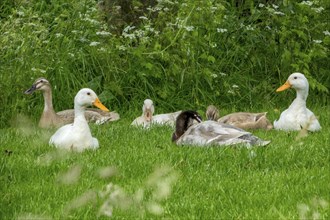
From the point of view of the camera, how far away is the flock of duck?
347 inches

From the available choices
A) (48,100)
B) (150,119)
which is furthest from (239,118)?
(48,100)

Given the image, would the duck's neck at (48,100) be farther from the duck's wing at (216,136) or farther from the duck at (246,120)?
the duck's wing at (216,136)

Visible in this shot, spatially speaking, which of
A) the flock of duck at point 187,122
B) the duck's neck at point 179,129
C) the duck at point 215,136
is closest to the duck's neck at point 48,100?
the flock of duck at point 187,122

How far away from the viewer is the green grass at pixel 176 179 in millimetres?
6285

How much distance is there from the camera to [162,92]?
12523 mm

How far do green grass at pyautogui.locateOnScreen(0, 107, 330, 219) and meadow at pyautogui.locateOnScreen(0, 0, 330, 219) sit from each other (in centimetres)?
2

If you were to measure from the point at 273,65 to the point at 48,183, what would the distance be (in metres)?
7.31

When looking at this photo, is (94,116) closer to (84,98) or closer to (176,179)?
(84,98)

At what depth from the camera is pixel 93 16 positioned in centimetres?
1366

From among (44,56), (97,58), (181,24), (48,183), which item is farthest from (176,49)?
(48,183)

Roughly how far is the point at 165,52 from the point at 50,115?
238 centimetres

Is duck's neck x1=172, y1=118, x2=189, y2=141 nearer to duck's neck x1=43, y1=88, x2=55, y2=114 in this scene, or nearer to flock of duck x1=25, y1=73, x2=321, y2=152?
flock of duck x1=25, y1=73, x2=321, y2=152

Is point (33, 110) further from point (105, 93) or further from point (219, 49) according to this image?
point (219, 49)

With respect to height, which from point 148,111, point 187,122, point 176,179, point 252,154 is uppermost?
point 176,179
